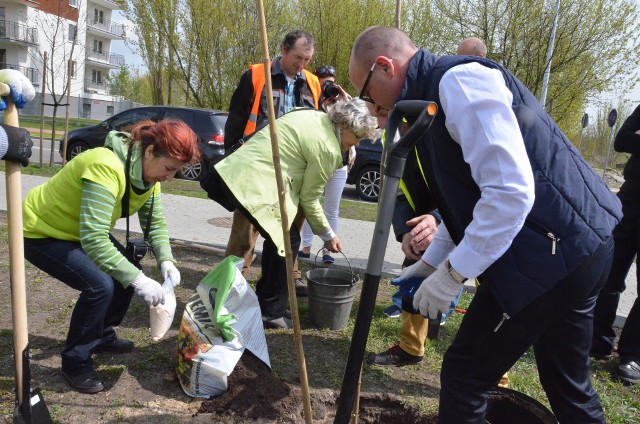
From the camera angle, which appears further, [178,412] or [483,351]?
[178,412]

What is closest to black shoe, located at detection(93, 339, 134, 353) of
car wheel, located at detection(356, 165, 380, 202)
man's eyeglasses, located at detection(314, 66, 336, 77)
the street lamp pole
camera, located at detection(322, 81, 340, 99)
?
camera, located at detection(322, 81, 340, 99)

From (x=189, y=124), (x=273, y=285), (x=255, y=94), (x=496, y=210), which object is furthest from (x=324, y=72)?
(x=189, y=124)

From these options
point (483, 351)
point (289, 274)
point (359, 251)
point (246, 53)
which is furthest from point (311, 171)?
point (246, 53)

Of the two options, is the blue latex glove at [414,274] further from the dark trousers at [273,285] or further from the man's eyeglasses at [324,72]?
the man's eyeglasses at [324,72]

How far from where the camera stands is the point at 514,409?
7.65 ft

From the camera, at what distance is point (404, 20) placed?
20859mm

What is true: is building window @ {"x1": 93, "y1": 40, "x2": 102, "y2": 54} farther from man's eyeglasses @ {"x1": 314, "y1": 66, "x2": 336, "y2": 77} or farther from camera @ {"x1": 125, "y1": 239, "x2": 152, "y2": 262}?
camera @ {"x1": 125, "y1": 239, "x2": 152, "y2": 262}

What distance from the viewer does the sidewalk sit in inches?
227

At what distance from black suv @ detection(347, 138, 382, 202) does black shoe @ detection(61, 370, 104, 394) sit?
8918 millimetres

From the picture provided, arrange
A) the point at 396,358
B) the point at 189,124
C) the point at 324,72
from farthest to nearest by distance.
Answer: the point at 189,124
the point at 324,72
the point at 396,358

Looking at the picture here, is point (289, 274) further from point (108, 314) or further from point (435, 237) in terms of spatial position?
point (108, 314)

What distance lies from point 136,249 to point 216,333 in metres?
0.72

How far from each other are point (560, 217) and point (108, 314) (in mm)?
2609

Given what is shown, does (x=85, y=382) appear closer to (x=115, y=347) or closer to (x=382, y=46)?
(x=115, y=347)
